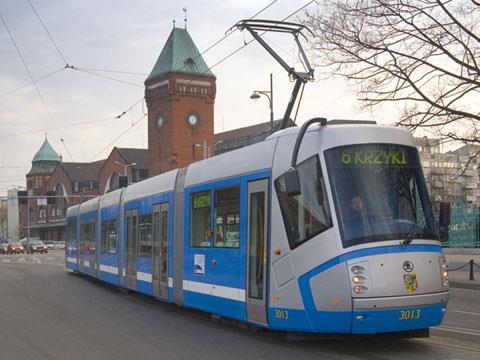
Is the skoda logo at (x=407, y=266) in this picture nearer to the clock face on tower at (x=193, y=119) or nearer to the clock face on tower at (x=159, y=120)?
the clock face on tower at (x=193, y=119)

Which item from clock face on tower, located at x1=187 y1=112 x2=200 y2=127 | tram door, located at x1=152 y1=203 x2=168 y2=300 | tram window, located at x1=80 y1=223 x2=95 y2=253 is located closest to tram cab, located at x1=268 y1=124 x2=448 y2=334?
tram door, located at x1=152 y1=203 x2=168 y2=300

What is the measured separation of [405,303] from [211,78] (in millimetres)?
76981

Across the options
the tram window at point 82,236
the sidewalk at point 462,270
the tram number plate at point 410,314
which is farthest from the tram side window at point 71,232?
the tram number plate at point 410,314

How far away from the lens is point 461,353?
345 inches

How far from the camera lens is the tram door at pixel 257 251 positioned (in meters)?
9.95

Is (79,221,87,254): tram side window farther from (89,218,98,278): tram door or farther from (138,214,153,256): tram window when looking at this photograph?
(138,214,153,256): tram window

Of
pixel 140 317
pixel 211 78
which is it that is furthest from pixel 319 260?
pixel 211 78

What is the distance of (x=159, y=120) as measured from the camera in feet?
278

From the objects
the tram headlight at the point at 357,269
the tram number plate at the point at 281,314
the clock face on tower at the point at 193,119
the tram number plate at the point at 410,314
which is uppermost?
the clock face on tower at the point at 193,119

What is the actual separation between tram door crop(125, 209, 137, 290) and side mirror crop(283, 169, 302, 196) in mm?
9177

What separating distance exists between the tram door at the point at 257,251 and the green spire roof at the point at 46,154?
12856 centimetres

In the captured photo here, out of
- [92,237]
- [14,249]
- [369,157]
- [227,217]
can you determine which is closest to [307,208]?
[369,157]

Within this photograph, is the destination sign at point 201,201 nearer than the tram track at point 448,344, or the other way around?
the tram track at point 448,344

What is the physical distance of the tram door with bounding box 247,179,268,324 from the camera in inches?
392
